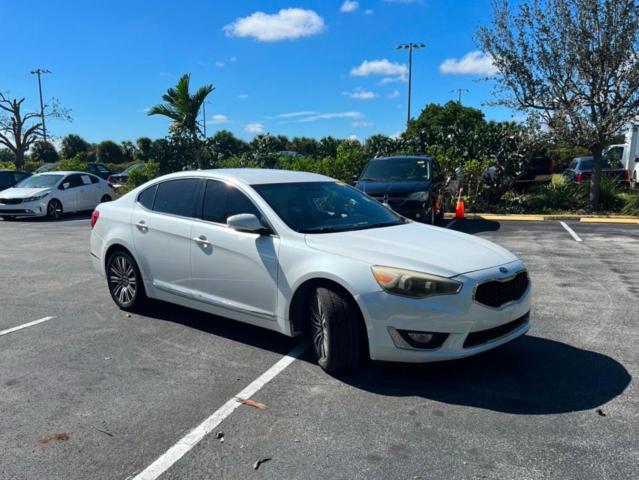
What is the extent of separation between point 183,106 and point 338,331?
16.0 m

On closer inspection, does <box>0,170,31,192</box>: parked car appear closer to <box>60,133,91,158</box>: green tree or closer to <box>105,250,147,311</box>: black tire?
<box>105,250,147,311</box>: black tire

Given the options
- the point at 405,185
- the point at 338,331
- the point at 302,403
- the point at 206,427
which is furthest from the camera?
the point at 405,185

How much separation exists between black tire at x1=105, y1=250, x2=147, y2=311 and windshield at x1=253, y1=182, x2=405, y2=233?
1.84 meters

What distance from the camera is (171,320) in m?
5.56

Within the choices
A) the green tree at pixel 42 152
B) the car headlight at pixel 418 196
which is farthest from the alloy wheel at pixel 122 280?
the green tree at pixel 42 152

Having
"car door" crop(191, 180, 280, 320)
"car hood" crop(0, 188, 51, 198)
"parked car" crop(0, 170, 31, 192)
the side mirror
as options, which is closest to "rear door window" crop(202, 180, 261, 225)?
"car door" crop(191, 180, 280, 320)

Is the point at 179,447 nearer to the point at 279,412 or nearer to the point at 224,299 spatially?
the point at 279,412

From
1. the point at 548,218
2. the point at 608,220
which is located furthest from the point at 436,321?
the point at 548,218

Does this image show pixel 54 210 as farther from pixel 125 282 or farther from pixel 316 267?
pixel 316 267

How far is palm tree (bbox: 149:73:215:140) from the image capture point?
17969 mm

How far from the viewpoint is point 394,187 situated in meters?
10.8

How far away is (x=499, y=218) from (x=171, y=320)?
11.1m

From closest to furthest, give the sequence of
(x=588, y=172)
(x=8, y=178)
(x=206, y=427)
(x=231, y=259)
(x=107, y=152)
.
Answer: (x=206, y=427), (x=231, y=259), (x=588, y=172), (x=8, y=178), (x=107, y=152)

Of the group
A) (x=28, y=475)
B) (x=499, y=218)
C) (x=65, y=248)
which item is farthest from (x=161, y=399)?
(x=499, y=218)
